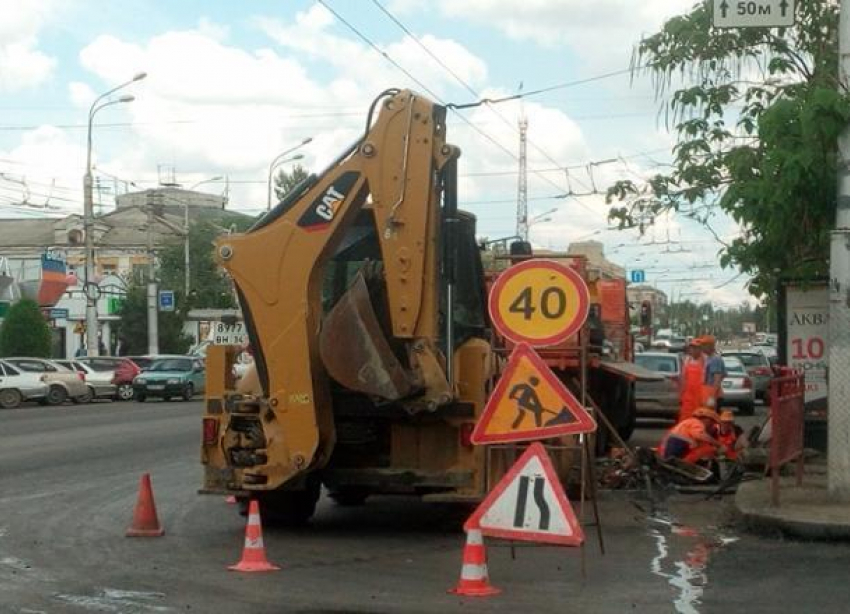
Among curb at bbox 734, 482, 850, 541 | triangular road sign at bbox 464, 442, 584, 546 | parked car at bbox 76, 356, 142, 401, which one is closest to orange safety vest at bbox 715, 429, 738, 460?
curb at bbox 734, 482, 850, 541

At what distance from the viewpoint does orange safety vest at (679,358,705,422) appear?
17.8m

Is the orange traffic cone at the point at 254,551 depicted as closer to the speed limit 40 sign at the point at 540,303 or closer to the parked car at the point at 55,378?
the speed limit 40 sign at the point at 540,303

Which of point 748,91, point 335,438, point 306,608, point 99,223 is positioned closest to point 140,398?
point 748,91

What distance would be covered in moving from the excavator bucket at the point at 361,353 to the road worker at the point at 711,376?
7226 mm

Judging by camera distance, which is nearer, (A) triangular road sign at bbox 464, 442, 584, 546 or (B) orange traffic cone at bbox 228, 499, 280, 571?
(A) triangular road sign at bbox 464, 442, 584, 546

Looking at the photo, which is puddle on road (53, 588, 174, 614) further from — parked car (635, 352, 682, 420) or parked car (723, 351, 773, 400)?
parked car (723, 351, 773, 400)

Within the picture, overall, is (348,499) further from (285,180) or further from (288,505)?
(285,180)

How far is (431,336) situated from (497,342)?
6.98 feet

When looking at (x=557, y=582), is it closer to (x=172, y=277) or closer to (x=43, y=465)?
(x=43, y=465)

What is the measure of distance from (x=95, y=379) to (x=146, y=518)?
34.2 m

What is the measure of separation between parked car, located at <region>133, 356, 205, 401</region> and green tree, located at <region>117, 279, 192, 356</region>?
1929 centimetres

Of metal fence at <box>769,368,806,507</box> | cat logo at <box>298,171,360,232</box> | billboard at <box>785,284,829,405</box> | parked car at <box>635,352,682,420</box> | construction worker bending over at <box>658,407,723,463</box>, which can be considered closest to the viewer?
cat logo at <box>298,171,360,232</box>

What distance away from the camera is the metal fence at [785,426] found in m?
12.3

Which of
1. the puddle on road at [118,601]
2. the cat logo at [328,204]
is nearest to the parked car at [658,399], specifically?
the cat logo at [328,204]
